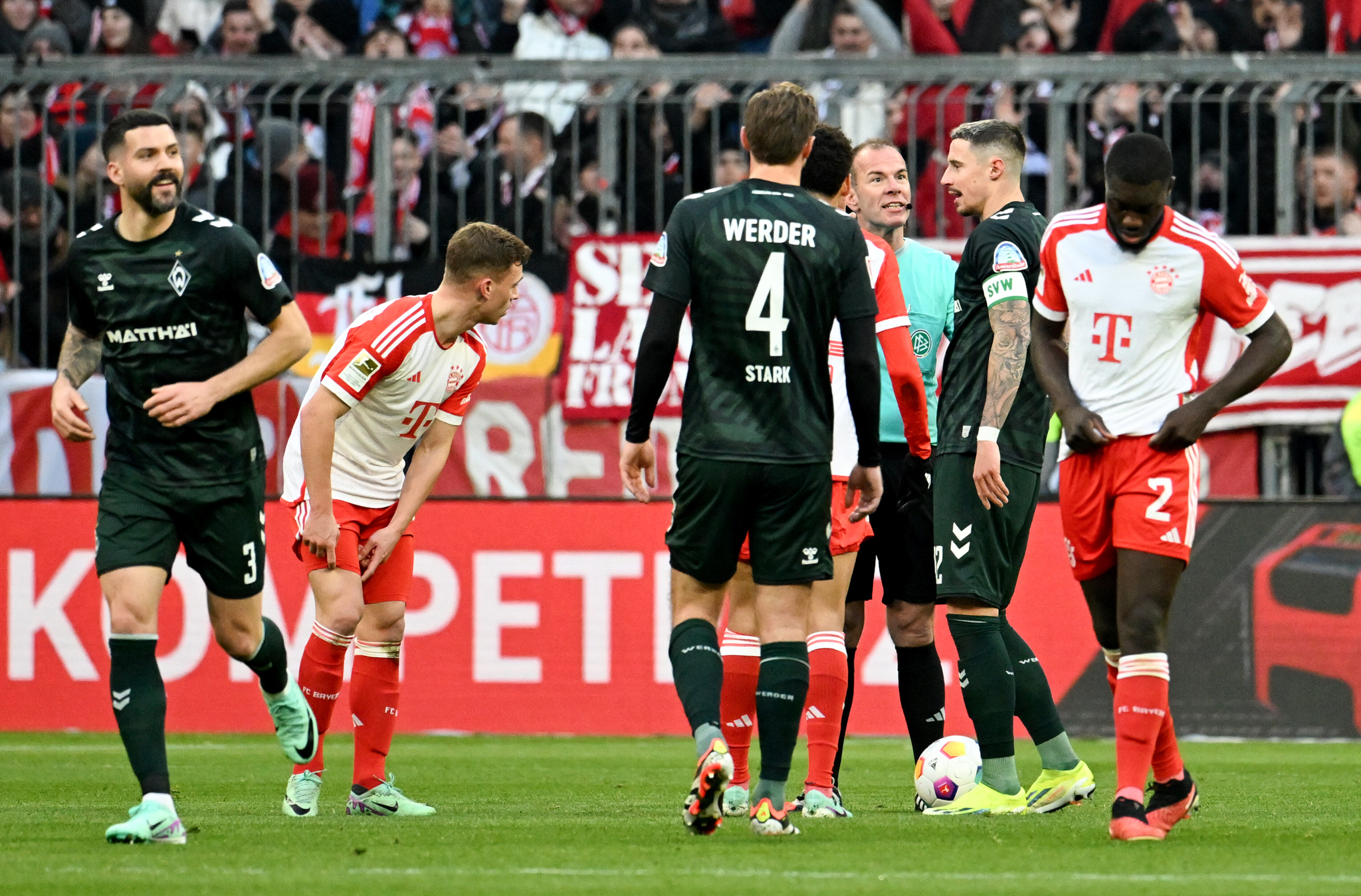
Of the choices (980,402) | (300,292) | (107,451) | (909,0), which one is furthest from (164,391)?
(909,0)

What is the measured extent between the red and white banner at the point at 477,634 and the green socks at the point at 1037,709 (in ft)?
12.4

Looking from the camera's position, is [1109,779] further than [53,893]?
Yes

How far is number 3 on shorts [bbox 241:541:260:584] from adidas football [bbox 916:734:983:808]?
8.20 feet

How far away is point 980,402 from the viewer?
6895 millimetres

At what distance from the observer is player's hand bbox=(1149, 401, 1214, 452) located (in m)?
5.80

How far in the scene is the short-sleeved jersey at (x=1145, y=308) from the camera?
5906 mm

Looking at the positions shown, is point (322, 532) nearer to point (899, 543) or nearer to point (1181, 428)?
point (899, 543)

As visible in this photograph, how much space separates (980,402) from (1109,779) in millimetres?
2525

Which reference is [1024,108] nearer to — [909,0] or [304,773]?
[909,0]

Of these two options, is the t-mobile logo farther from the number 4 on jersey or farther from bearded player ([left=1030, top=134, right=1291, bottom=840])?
the number 4 on jersey

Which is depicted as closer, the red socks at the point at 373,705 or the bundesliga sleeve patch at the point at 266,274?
the bundesliga sleeve patch at the point at 266,274

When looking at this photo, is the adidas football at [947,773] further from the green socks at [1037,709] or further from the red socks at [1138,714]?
the red socks at [1138,714]

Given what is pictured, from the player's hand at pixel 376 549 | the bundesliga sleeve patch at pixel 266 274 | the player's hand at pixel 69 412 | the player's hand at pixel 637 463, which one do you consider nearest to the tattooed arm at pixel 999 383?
the player's hand at pixel 637 463

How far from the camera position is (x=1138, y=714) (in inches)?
228
